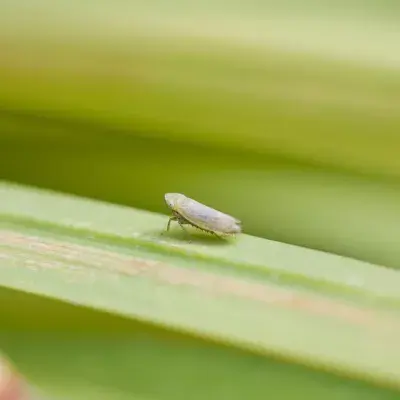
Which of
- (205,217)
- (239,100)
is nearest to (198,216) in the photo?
(205,217)

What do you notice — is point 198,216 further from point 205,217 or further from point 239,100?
point 239,100

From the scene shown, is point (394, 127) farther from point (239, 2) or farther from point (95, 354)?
point (95, 354)

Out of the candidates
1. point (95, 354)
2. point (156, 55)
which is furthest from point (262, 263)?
point (156, 55)

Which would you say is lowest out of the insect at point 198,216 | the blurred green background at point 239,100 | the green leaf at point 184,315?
the green leaf at point 184,315

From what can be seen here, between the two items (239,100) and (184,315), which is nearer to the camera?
(184,315)

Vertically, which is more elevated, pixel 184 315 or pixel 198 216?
pixel 198 216

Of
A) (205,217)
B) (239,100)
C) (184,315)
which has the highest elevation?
(239,100)

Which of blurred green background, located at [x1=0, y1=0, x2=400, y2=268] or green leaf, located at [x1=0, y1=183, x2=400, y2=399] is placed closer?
green leaf, located at [x1=0, y1=183, x2=400, y2=399]
